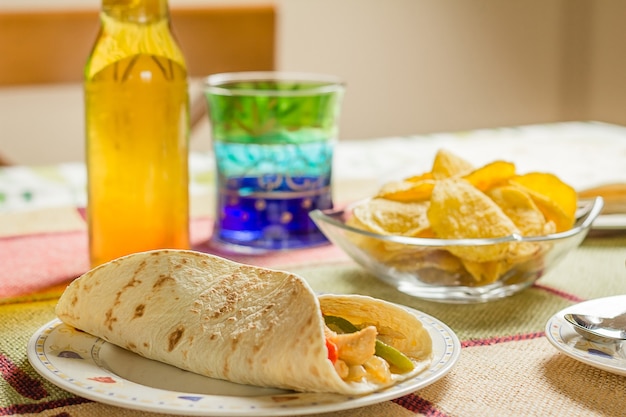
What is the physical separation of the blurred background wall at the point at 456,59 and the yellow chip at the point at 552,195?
10.6 ft

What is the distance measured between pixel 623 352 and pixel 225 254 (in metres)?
0.62

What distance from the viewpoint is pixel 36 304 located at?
3.38 feet

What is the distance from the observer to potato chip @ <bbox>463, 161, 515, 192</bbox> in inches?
42.8

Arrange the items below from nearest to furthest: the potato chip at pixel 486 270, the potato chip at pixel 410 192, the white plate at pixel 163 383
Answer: the white plate at pixel 163 383, the potato chip at pixel 486 270, the potato chip at pixel 410 192

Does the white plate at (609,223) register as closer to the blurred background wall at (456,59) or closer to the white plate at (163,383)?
the white plate at (163,383)

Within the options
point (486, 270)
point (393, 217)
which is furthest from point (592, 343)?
point (393, 217)

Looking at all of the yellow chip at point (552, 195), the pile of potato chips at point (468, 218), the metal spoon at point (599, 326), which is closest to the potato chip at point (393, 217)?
the pile of potato chips at point (468, 218)

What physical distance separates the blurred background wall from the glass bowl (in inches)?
129

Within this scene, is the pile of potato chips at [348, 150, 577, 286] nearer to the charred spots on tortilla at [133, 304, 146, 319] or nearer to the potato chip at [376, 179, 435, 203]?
the potato chip at [376, 179, 435, 203]

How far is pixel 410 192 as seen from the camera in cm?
110

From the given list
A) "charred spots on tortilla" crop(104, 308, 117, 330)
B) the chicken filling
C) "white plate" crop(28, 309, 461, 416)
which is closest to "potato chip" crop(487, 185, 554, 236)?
"white plate" crop(28, 309, 461, 416)

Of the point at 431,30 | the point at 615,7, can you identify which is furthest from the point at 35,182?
the point at 615,7

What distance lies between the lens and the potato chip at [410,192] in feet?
3.59

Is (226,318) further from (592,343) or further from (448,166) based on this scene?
(448,166)
